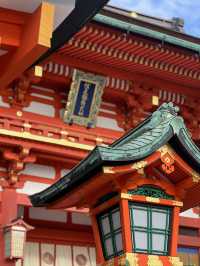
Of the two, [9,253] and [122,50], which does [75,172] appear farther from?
[122,50]

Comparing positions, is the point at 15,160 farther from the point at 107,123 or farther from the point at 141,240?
the point at 141,240

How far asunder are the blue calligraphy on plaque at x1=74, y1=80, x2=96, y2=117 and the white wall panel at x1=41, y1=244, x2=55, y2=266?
3.07 meters

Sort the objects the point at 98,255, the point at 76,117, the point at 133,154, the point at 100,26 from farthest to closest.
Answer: the point at 76,117, the point at 100,26, the point at 98,255, the point at 133,154

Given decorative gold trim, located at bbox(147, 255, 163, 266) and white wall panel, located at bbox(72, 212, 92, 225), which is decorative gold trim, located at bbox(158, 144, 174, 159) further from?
white wall panel, located at bbox(72, 212, 92, 225)

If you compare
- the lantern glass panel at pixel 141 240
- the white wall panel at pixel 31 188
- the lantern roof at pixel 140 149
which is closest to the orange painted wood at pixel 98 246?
the lantern roof at pixel 140 149

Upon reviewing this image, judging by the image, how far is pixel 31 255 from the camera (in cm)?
1273

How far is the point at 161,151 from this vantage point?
800 cm

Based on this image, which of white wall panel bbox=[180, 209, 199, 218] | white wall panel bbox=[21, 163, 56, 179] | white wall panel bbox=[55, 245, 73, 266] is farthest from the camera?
white wall panel bbox=[180, 209, 199, 218]

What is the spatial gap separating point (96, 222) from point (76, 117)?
15.5 feet

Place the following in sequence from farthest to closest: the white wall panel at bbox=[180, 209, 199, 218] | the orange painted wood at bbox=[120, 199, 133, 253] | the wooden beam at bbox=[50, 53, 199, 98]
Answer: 1. the white wall panel at bbox=[180, 209, 199, 218]
2. the wooden beam at bbox=[50, 53, 199, 98]
3. the orange painted wood at bbox=[120, 199, 133, 253]

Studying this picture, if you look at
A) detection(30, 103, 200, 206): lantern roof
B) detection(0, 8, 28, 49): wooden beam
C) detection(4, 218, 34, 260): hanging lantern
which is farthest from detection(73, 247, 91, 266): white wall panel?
detection(0, 8, 28, 49): wooden beam

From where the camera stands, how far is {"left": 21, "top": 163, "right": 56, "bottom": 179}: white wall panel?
12.3m

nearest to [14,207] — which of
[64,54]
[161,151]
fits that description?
[64,54]

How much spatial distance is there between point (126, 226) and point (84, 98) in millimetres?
5634
